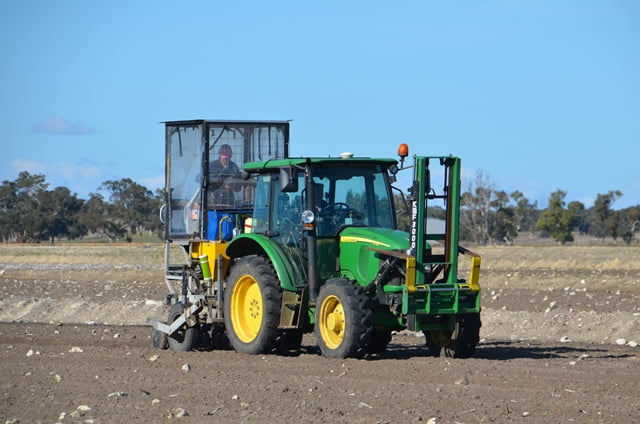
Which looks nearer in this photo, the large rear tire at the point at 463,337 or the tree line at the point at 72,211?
the large rear tire at the point at 463,337

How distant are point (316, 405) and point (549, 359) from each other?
467 centimetres

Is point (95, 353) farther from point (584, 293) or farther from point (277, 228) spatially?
point (584, 293)

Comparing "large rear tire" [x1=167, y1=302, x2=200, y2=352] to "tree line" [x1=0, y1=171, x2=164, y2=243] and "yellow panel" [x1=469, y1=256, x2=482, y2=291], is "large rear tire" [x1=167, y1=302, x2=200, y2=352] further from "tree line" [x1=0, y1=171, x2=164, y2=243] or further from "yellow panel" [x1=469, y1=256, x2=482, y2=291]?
"tree line" [x1=0, y1=171, x2=164, y2=243]

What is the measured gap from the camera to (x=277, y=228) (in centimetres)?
1373

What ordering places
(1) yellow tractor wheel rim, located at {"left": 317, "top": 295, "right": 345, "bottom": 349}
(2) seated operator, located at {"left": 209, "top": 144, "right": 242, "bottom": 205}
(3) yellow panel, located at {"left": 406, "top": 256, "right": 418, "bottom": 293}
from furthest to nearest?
(2) seated operator, located at {"left": 209, "top": 144, "right": 242, "bottom": 205} → (1) yellow tractor wheel rim, located at {"left": 317, "top": 295, "right": 345, "bottom": 349} → (3) yellow panel, located at {"left": 406, "top": 256, "right": 418, "bottom": 293}

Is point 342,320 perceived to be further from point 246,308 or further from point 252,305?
point 246,308

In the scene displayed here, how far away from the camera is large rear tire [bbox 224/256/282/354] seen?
13227 mm

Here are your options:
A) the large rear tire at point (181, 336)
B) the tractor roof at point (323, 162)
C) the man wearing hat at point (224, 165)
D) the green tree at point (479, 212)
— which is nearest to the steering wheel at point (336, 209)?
the tractor roof at point (323, 162)

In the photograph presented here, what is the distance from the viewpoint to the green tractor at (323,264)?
12.4 m

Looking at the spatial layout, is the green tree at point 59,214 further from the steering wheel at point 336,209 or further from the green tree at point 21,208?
the steering wheel at point 336,209

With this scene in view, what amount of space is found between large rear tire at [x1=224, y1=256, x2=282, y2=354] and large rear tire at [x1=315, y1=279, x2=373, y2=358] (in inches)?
26.9

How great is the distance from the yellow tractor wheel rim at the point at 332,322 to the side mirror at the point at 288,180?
1316mm

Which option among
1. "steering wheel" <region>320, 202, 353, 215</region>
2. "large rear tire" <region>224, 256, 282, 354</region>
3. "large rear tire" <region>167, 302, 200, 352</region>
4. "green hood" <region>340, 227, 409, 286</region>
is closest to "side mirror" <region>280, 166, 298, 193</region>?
"steering wheel" <region>320, 202, 353, 215</region>

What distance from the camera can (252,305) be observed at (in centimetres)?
1388
